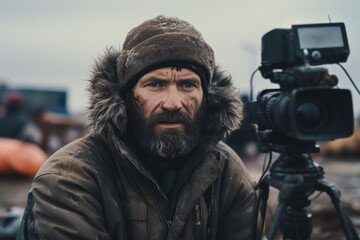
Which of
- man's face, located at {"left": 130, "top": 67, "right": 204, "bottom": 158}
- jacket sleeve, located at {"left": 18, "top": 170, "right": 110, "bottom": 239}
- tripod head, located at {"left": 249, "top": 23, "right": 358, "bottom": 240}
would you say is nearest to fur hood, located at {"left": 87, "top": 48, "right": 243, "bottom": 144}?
man's face, located at {"left": 130, "top": 67, "right": 204, "bottom": 158}

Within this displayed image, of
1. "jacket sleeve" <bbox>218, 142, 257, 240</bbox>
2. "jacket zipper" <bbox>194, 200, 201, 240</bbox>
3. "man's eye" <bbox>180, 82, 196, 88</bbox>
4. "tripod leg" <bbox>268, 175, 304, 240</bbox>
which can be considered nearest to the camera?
"tripod leg" <bbox>268, 175, 304, 240</bbox>

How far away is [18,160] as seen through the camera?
Answer: 891 centimetres

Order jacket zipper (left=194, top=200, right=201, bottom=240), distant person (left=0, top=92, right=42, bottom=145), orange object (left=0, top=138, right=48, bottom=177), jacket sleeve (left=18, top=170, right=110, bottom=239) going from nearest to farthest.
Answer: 1. jacket sleeve (left=18, top=170, right=110, bottom=239)
2. jacket zipper (left=194, top=200, right=201, bottom=240)
3. orange object (left=0, top=138, right=48, bottom=177)
4. distant person (left=0, top=92, right=42, bottom=145)

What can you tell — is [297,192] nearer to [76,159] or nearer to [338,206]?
[338,206]

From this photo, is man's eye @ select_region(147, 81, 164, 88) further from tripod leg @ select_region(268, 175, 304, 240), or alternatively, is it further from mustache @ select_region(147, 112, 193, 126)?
tripod leg @ select_region(268, 175, 304, 240)

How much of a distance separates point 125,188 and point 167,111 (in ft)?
1.38

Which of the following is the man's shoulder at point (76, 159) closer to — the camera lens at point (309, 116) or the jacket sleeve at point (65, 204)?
the jacket sleeve at point (65, 204)

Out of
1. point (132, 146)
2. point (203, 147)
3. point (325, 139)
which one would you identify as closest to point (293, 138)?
point (325, 139)

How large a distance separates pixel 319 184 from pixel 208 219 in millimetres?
822

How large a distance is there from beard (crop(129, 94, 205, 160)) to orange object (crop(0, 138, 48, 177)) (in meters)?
6.51

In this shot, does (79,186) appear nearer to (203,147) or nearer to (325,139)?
(203,147)

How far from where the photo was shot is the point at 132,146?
2.76m

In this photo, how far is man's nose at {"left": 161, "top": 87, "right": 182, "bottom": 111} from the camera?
2.60 meters

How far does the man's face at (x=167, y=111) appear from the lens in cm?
262
